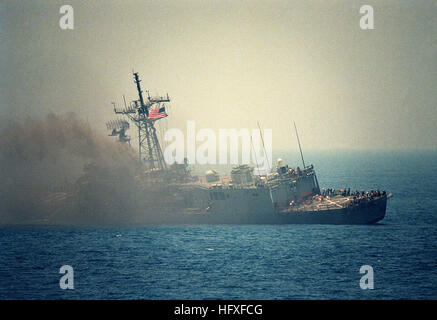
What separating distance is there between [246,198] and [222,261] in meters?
13.3

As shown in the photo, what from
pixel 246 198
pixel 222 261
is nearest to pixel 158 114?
pixel 246 198

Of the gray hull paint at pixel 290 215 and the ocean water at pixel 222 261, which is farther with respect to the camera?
the gray hull paint at pixel 290 215

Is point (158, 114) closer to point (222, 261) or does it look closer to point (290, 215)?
point (290, 215)

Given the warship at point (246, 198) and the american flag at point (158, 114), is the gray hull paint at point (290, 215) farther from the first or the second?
the american flag at point (158, 114)

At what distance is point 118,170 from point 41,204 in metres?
12.9

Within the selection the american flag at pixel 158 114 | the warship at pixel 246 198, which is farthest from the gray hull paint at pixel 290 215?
the american flag at pixel 158 114

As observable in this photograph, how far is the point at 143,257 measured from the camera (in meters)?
52.7

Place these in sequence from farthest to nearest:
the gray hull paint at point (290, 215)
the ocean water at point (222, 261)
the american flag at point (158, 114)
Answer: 1. the american flag at point (158, 114)
2. the gray hull paint at point (290, 215)
3. the ocean water at point (222, 261)

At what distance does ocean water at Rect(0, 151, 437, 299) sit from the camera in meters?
42.5

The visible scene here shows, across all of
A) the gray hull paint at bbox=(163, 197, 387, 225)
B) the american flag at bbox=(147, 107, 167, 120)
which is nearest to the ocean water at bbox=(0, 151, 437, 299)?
the gray hull paint at bbox=(163, 197, 387, 225)

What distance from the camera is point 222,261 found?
167 feet

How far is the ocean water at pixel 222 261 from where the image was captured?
42500mm

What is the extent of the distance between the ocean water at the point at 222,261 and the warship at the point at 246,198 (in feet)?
4.77
